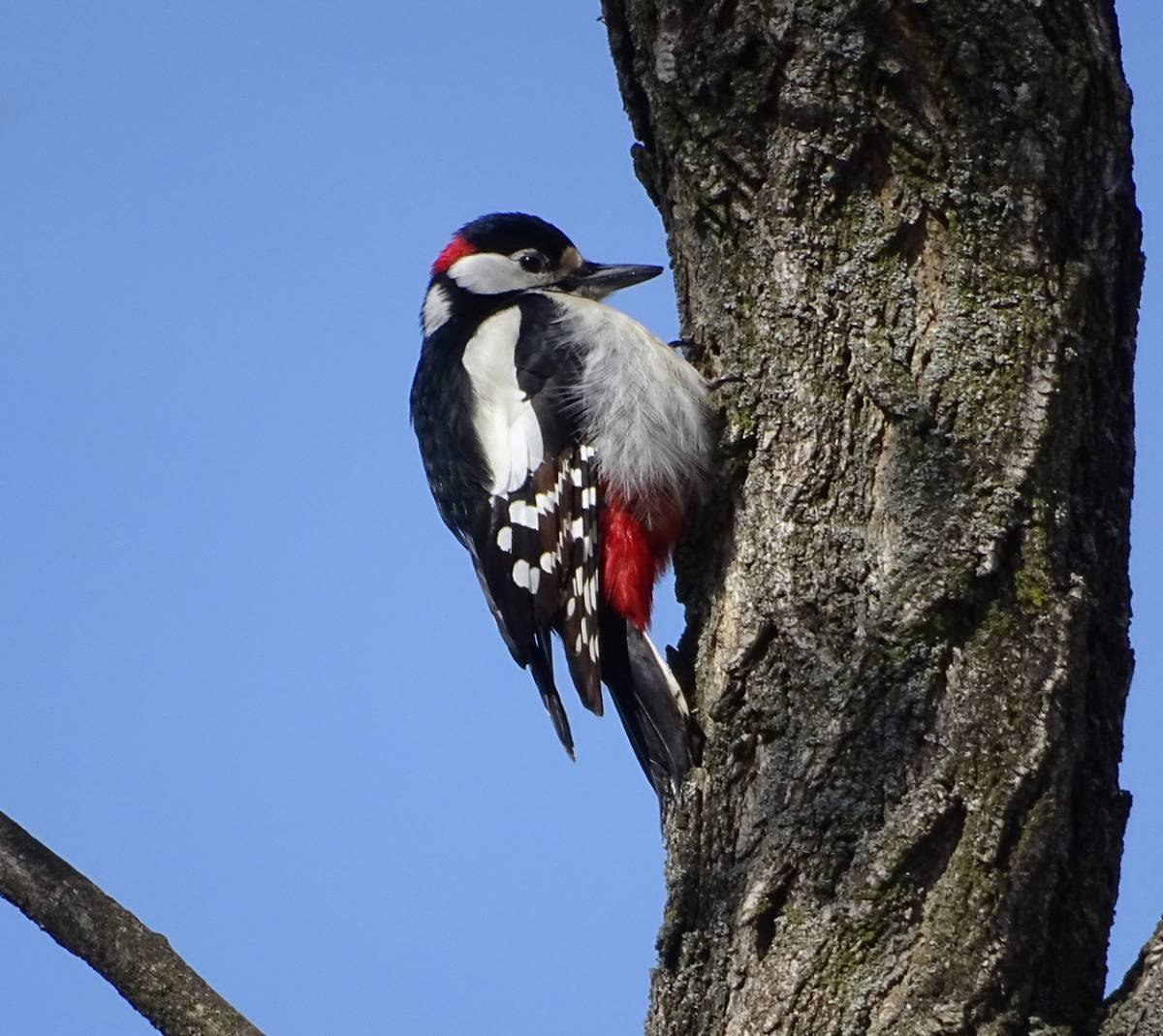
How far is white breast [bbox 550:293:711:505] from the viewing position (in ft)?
9.26

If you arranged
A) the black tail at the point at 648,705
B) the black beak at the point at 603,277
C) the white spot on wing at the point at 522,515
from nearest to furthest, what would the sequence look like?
the black tail at the point at 648,705
the white spot on wing at the point at 522,515
the black beak at the point at 603,277

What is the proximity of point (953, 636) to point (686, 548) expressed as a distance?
700mm

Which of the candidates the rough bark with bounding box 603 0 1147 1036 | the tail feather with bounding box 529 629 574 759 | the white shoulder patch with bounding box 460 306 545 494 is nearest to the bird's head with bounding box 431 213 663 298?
the white shoulder patch with bounding box 460 306 545 494

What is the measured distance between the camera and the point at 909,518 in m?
2.19

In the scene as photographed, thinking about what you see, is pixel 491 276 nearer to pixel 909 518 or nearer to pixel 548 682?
pixel 548 682

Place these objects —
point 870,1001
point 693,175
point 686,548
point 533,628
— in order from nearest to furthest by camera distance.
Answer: point 870,1001, point 693,175, point 686,548, point 533,628

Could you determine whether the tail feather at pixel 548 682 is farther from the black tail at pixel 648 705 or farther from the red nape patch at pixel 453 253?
the red nape patch at pixel 453 253

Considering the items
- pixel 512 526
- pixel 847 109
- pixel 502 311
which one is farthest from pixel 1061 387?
pixel 502 311

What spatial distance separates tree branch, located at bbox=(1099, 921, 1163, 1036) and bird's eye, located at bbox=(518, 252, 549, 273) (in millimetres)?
2460

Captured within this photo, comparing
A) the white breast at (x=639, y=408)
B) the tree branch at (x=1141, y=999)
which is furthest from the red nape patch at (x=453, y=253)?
the tree branch at (x=1141, y=999)

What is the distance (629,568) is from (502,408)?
1.74 ft

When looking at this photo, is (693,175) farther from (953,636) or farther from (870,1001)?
(870,1001)

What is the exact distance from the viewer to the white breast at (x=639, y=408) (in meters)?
2.82

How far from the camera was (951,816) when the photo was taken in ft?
6.66
